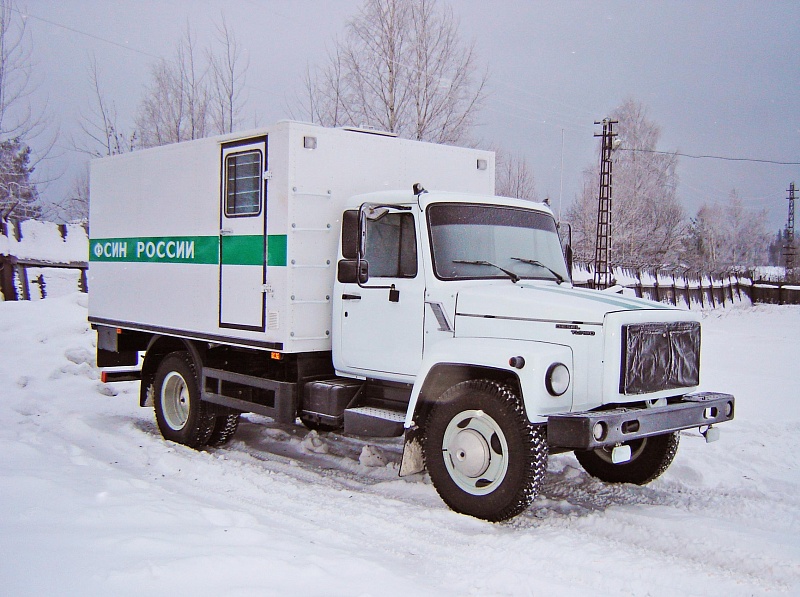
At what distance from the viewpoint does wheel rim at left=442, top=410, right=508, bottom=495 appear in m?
5.76

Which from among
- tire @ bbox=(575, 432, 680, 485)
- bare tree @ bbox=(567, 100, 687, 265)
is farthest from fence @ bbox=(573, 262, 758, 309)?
tire @ bbox=(575, 432, 680, 485)

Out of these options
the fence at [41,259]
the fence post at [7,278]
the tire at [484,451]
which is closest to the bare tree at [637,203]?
the fence at [41,259]

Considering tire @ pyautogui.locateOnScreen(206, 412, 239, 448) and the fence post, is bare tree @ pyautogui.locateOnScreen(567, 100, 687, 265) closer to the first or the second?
the fence post

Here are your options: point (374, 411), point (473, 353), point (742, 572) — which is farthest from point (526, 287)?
point (742, 572)

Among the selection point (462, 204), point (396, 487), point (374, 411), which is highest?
point (462, 204)

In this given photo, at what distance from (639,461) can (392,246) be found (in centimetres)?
298

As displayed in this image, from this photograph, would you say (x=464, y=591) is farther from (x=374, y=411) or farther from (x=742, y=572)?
(x=374, y=411)

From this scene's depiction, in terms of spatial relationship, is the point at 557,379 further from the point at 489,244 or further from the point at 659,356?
the point at 489,244

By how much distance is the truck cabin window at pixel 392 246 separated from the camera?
664 cm

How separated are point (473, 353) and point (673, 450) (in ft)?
7.33

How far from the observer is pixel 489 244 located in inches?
266

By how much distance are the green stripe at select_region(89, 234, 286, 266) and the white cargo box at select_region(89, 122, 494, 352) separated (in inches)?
0.6

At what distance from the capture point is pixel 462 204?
6.77m

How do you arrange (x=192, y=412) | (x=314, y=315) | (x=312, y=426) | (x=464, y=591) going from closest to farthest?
(x=464, y=591) → (x=314, y=315) → (x=192, y=412) → (x=312, y=426)
